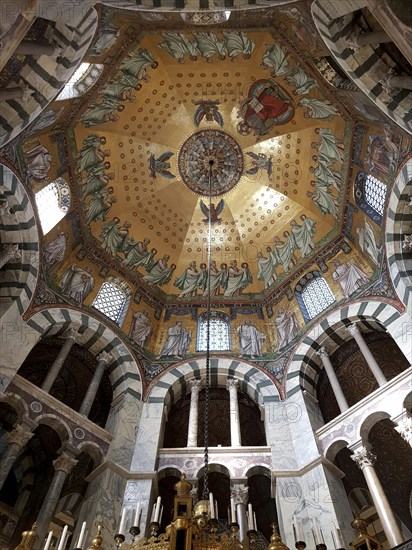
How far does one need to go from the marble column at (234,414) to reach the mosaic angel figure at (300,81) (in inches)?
342

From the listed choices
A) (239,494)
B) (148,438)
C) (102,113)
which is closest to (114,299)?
(148,438)

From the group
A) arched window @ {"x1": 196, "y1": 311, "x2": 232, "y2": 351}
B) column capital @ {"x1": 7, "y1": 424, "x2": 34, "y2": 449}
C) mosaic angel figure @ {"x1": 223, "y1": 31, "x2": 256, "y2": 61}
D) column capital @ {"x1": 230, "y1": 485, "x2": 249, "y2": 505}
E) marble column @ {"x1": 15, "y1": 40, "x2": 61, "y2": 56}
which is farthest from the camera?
arched window @ {"x1": 196, "y1": 311, "x2": 232, "y2": 351}

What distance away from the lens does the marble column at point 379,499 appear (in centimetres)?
789

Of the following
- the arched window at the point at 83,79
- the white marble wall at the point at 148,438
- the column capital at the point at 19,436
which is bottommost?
the column capital at the point at 19,436

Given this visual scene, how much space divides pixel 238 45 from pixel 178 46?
1750 millimetres

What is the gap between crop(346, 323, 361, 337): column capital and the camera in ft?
39.9

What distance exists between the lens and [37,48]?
8.65 m

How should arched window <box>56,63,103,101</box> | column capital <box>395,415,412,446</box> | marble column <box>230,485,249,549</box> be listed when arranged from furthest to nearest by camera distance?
arched window <box>56,63,103,101</box>, marble column <box>230,485,249,549</box>, column capital <box>395,415,412,446</box>

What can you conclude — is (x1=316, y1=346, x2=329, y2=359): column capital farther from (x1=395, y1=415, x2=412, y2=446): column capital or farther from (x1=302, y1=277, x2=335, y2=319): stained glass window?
(x1=395, y1=415, x2=412, y2=446): column capital

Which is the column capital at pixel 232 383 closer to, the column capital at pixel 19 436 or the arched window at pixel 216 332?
the arched window at pixel 216 332

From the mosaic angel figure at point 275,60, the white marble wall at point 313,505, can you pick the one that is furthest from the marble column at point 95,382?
the mosaic angel figure at point 275,60

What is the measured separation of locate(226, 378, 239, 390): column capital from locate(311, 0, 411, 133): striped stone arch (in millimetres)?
7767

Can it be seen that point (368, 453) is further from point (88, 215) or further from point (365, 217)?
point (88, 215)

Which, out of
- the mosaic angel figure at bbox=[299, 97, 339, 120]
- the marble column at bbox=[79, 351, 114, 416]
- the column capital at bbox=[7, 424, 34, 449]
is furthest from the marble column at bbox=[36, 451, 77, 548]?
the mosaic angel figure at bbox=[299, 97, 339, 120]
